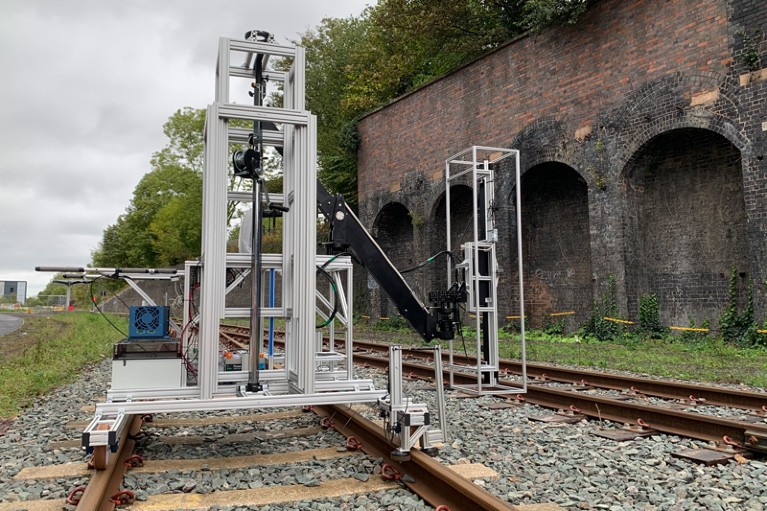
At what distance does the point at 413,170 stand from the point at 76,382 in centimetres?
1552

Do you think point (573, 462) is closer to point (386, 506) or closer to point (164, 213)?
point (386, 506)

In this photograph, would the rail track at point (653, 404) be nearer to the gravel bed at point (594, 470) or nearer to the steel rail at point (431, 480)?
the gravel bed at point (594, 470)

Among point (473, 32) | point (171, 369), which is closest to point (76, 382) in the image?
point (171, 369)

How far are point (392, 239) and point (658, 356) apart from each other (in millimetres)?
15272

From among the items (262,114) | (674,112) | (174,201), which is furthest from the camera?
(174,201)

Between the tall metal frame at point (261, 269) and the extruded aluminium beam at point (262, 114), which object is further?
the extruded aluminium beam at point (262, 114)

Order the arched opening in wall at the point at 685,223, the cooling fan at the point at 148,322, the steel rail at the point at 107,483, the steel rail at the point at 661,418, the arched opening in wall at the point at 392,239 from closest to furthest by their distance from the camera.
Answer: the steel rail at the point at 107,483 < the steel rail at the point at 661,418 < the cooling fan at the point at 148,322 < the arched opening in wall at the point at 685,223 < the arched opening in wall at the point at 392,239

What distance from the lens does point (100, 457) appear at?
12.9 feet

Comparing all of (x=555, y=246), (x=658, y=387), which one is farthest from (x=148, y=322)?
(x=555, y=246)

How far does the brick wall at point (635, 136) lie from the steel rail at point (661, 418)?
25.3 feet

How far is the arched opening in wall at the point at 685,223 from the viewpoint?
13953 mm

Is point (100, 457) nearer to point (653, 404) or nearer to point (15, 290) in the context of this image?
point (653, 404)

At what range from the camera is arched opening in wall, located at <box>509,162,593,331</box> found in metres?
17.5

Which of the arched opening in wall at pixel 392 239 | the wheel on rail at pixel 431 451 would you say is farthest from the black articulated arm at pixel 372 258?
the arched opening in wall at pixel 392 239
